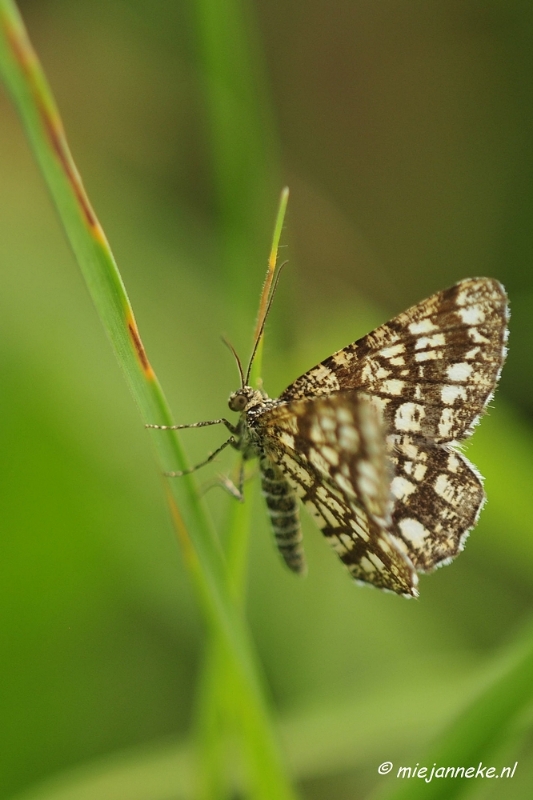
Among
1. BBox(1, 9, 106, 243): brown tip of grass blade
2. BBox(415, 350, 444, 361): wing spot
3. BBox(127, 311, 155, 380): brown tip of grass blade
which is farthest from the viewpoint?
BBox(415, 350, 444, 361): wing spot

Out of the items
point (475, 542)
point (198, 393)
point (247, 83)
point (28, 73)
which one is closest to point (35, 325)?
point (198, 393)

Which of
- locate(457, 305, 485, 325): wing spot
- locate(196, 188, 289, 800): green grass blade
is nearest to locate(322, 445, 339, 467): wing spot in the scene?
locate(196, 188, 289, 800): green grass blade

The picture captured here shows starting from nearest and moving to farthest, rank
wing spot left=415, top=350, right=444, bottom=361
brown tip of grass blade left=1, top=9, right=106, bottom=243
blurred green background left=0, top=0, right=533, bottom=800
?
brown tip of grass blade left=1, top=9, right=106, bottom=243, wing spot left=415, top=350, right=444, bottom=361, blurred green background left=0, top=0, right=533, bottom=800

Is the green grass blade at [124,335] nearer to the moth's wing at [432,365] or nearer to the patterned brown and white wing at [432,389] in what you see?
the patterned brown and white wing at [432,389]

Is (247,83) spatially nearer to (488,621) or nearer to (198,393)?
(198,393)

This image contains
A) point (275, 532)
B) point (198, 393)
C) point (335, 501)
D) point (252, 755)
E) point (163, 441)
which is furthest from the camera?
point (198, 393)

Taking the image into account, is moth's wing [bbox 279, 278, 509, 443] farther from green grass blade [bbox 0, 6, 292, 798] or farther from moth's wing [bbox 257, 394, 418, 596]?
green grass blade [bbox 0, 6, 292, 798]

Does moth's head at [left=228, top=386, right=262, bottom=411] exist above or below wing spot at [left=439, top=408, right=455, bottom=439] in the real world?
above
